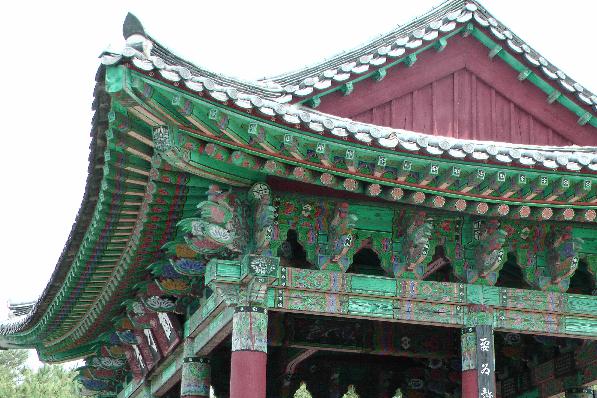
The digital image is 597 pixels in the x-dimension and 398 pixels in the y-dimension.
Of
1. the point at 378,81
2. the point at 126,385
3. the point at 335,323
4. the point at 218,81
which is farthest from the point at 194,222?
the point at 126,385

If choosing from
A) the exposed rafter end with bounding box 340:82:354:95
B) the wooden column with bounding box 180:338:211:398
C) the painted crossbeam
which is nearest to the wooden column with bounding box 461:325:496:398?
the painted crossbeam

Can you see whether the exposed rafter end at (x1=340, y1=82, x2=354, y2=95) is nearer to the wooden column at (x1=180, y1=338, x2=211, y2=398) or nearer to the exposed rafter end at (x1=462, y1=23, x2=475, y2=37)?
the exposed rafter end at (x1=462, y1=23, x2=475, y2=37)

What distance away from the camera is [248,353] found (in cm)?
1062

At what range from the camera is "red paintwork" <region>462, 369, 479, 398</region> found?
11.3m

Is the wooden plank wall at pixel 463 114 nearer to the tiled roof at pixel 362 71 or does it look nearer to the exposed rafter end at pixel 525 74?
the exposed rafter end at pixel 525 74

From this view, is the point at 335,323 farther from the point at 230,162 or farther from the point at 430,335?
the point at 230,162

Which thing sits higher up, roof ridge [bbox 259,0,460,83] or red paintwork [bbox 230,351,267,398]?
roof ridge [bbox 259,0,460,83]

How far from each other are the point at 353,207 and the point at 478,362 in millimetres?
2055

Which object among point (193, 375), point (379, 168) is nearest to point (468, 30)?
point (379, 168)

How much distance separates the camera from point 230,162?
1027 cm

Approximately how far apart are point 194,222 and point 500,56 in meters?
4.51

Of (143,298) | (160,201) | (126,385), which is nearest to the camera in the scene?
(160,201)

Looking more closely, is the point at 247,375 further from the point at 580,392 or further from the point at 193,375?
the point at 580,392

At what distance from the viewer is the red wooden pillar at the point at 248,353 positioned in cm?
1051
